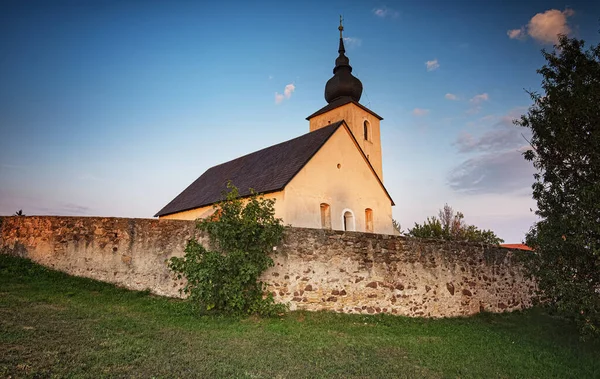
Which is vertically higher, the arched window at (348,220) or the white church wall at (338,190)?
the white church wall at (338,190)

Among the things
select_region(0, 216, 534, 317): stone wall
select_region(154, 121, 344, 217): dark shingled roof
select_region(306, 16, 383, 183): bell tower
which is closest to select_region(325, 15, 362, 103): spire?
select_region(306, 16, 383, 183): bell tower

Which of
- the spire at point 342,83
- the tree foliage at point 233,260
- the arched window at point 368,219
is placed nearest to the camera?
the tree foliage at point 233,260

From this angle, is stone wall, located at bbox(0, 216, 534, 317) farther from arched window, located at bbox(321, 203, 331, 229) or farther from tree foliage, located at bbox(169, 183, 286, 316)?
arched window, located at bbox(321, 203, 331, 229)

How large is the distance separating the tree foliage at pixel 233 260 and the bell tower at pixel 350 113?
2074 cm

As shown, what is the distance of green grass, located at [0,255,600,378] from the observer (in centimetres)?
528

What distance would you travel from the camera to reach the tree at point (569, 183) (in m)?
7.43

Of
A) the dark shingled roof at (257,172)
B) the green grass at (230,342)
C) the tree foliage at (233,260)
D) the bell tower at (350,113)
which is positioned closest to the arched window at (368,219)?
the dark shingled roof at (257,172)

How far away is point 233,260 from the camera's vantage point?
930cm

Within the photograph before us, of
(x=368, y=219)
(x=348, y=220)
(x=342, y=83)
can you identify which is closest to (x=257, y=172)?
(x=348, y=220)

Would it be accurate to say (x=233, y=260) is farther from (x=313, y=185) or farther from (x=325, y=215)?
(x=325, y=215)

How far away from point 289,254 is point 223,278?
6.03 ft

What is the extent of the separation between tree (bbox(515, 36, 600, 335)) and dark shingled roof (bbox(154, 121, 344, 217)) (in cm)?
1165

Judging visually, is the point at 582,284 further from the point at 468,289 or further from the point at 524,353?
the point at 468,289

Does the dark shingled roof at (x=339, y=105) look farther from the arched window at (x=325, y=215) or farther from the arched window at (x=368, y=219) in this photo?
the arched window at (x=325, y=215)
